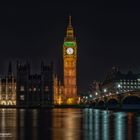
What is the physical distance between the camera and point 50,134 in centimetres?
6600

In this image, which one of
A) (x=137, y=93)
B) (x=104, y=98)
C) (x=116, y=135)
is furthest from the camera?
(x=104, y=98)

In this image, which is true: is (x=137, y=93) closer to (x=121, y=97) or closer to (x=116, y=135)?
(x=121, y=97)

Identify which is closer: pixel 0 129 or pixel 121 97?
pixel 0 129

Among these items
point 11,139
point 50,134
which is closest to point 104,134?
point 50,134

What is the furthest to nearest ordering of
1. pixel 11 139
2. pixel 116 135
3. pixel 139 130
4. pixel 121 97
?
1. pixel 121 97
2. pixel 139 130
3. pixel 116 135
4. pixel 11 139

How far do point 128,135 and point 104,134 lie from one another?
2.56 m

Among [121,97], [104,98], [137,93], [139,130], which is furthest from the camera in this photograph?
[104,98]

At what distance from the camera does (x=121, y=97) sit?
172 metres

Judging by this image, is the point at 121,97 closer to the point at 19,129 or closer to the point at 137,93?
the point at 137,93

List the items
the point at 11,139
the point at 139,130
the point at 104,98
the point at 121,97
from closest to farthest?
the point at 11,139
the point at 139,130
the point at 121,97
the point at 104,98

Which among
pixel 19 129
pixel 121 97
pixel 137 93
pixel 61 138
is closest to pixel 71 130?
pixel 19 129

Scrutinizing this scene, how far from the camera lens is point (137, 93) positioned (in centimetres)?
15250

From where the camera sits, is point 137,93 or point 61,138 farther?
point 137,93

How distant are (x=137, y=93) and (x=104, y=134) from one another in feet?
288
